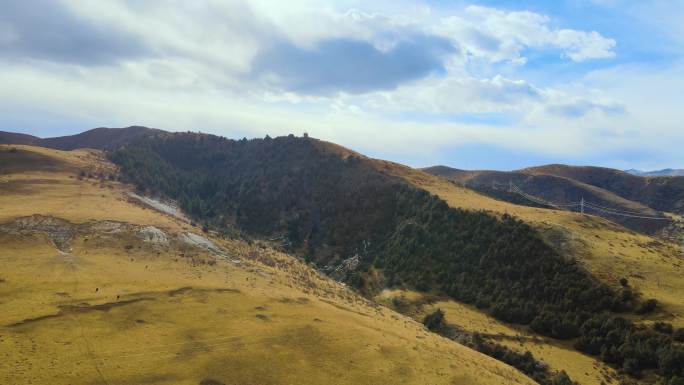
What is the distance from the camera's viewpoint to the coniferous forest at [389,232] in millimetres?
56469

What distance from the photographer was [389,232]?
101 m

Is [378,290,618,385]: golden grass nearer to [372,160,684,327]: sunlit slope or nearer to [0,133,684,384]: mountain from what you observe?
[0,133,684,384]: mountain

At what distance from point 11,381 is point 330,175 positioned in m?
113

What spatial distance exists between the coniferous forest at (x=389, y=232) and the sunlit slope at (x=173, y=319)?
68.0 feet

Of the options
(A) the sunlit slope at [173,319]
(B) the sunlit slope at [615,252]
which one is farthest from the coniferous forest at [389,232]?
(A) the sunlit slope at [173,319]

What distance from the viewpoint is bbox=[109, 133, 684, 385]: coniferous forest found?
56469mm

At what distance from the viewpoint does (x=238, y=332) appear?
36062 millimetres

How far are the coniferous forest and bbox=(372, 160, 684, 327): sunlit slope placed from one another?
7.61ft

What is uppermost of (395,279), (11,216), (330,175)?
(330,175)

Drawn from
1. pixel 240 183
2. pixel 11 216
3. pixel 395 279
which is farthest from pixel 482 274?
pixel 240 183

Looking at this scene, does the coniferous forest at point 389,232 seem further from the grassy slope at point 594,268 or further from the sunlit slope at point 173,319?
the sunlit slope at point 173,319

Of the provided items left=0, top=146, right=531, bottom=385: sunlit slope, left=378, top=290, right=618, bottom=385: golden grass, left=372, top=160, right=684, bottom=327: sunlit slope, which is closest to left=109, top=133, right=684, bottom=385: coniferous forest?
left=378, top=290, right=618, bottom=385: golden grass

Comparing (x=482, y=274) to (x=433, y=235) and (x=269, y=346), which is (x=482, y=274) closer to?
(x=433, y=235)

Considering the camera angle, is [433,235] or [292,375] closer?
[292,375]
